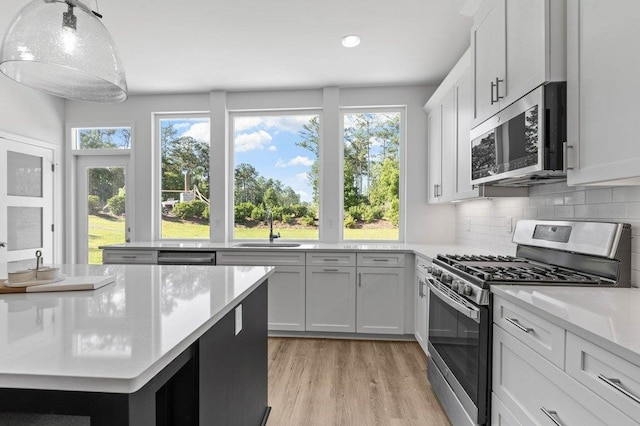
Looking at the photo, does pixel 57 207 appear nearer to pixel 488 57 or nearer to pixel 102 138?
pixel 102 138

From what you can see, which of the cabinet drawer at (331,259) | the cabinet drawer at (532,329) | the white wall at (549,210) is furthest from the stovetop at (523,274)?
the cabinet drawer at (331,259)

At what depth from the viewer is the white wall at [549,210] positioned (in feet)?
5.12

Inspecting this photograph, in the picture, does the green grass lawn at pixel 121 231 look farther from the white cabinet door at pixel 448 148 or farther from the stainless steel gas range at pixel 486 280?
the stainless steel gas range at pixel 486 280

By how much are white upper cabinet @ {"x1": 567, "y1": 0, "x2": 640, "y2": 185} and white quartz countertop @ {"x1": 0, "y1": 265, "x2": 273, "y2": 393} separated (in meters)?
1.52

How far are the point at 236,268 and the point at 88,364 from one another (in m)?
1.29

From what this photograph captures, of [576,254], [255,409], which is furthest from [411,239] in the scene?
[255,409]

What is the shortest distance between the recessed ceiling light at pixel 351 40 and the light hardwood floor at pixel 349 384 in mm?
2702

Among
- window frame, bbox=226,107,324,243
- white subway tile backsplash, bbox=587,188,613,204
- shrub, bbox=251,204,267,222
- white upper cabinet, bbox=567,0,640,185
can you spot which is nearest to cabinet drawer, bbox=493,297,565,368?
white upper cabinet, bbox=567,0,640,185

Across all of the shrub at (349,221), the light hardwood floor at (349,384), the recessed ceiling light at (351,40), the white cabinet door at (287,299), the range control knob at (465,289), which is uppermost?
the recessed ceiling light at (351,40)

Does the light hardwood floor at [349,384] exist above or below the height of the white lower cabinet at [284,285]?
below

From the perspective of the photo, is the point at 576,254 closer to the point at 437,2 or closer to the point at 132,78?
the point at 437,2

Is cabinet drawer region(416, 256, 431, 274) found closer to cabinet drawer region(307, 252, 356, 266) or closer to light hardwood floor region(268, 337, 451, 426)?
cabinet drawer region(307, 252, 356, 266)

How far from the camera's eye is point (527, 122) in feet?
5.49

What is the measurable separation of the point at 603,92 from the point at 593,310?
82 centimetres
